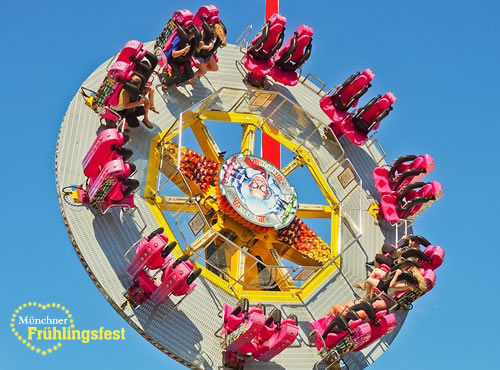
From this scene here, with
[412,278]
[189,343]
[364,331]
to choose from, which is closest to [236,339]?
[189,343]

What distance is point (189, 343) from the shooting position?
2391 cm

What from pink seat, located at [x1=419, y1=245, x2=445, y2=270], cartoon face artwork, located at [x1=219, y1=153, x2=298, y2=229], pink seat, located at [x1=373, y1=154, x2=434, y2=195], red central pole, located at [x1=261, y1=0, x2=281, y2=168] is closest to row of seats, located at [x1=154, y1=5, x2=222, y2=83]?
cartoon face artwork, located at [x1=219, y1=153, x2=298, y2=229]

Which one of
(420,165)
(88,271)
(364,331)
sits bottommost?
(364,331)

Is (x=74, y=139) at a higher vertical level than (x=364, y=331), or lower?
higher

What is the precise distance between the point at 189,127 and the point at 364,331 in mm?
6743

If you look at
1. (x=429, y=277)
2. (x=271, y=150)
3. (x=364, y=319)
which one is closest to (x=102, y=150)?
(x=364, y=319)

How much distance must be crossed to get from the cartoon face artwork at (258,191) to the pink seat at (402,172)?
2425mm

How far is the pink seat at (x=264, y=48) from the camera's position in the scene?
93.7ft

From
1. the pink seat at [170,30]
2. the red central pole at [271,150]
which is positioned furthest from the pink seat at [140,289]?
the red central pole at [271,150]

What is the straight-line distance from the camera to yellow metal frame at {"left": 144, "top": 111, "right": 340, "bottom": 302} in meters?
25.6

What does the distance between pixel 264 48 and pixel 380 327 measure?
8074 mm

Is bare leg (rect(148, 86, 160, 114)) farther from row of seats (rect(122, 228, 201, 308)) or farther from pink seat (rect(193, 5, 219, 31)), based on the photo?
row of seats (rect(122, 228, 201, 308))

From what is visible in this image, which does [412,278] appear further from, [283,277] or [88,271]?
[88,271]

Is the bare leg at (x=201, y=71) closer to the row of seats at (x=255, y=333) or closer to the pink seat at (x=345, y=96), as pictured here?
the pink seat at (x=345, y=96)
